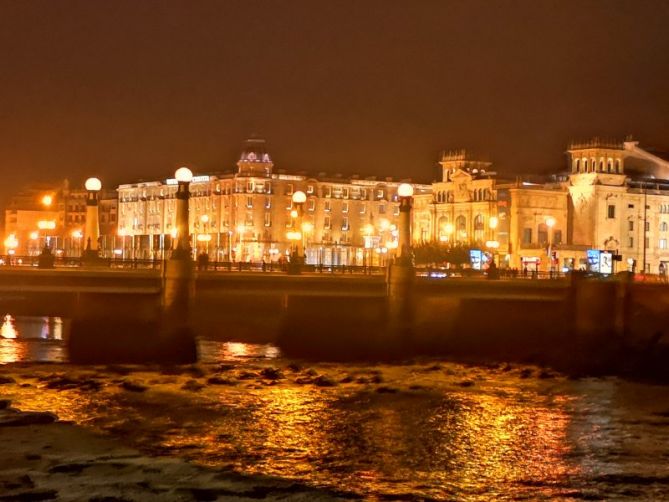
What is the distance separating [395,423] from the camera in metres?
36.3

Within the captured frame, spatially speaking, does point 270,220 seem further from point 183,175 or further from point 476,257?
point 183,175

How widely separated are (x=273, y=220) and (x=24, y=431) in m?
163

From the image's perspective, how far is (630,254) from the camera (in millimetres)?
159500

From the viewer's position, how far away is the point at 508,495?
25938mm

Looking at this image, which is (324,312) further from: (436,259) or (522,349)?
(436,259)

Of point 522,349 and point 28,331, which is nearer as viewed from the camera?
point 522,349

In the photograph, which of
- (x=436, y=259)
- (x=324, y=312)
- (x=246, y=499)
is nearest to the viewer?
(x=246, y=499)

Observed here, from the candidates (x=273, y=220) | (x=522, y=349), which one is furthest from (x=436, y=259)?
(x=522, y=349)

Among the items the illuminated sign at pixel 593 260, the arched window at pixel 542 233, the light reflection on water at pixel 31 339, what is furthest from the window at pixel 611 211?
the light reflection on water at pixel 31 339

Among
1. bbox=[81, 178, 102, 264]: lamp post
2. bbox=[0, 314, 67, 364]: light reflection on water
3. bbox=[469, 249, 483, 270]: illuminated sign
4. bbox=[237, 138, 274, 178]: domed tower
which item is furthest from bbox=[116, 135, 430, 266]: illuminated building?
bbox=[81, 178, 102, 264]: lamp post

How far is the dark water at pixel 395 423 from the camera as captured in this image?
27.9 metres

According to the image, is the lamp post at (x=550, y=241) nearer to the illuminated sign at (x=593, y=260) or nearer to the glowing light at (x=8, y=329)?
the illuminated sign at (x=593, y=260)

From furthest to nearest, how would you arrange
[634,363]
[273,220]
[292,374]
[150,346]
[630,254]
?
[273,220]
[630,254]
[150,346]
[634,363]
[292,374]

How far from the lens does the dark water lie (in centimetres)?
2786
